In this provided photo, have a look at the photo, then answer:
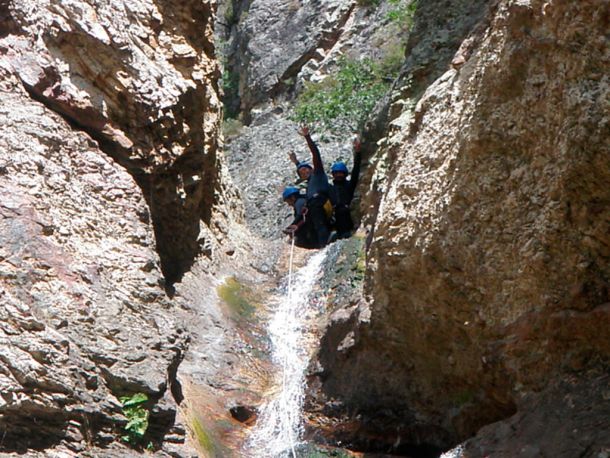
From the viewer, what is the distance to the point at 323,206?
14.1 m

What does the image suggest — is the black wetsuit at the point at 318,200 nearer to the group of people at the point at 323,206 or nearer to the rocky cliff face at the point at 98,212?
the group of people at the point at 323,206

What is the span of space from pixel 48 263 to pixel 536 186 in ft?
12.8

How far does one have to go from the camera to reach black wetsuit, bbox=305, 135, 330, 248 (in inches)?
551

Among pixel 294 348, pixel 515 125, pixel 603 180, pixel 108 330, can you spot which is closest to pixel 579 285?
pixel 603 180

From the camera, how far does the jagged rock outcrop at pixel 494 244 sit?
5.92 metres

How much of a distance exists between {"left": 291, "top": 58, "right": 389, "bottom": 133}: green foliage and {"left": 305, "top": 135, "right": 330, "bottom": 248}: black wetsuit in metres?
4.02

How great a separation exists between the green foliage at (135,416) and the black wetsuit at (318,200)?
24.1ft

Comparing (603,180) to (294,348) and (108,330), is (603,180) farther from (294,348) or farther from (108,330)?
(294,348)

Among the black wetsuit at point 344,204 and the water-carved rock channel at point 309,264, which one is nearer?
the water-carved rock channel at point 309,264

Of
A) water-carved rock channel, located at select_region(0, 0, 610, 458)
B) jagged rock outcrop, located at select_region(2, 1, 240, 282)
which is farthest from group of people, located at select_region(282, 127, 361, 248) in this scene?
jagged rock outcrop, located at select_region(2, 1, 240, 282)

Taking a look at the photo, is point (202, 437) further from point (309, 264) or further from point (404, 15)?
point (404, 15)

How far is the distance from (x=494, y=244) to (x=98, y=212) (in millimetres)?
3859

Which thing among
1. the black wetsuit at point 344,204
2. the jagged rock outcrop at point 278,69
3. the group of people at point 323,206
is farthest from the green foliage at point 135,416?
the jagged rock outcrop at point 278,69

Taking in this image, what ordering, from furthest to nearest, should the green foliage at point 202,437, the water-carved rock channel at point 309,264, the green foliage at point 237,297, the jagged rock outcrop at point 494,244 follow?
the green foliage at point 237,297 < the green foliage at point 202,437 < the water-carved rock channel at point 309,264 < the jagged rock outcrop at point 494,244
